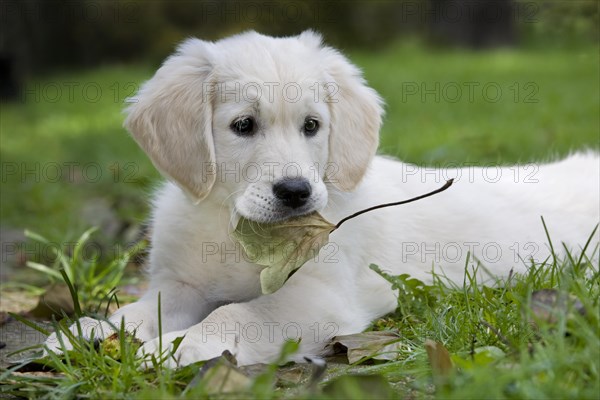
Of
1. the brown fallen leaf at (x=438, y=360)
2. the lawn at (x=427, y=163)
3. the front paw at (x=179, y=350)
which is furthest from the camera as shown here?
the front paw at (x=179, y=350)

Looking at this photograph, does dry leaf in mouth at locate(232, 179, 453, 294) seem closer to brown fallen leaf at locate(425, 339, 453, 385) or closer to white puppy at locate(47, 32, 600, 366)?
white puppy at locate(47, 32, 600, 366)

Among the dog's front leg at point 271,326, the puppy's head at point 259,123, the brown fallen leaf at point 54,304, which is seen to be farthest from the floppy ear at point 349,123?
the brown fallen leaf at point 54,304

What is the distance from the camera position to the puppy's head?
3.20m

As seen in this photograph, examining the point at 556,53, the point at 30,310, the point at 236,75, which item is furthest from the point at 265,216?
the point at 556,53

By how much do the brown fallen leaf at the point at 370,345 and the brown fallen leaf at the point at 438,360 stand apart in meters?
0.31

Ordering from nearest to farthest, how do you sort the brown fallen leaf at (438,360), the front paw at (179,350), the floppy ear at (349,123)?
the brown fallen leaf at (438,360) → the front paw at (179,350) → the floppy ear at (349,123)

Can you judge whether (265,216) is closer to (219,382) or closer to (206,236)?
(206,236)

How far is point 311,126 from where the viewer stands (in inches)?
135

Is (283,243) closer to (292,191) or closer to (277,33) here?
(292,191)

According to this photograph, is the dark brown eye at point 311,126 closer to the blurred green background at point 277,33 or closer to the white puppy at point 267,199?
the white puppy at point 267,199

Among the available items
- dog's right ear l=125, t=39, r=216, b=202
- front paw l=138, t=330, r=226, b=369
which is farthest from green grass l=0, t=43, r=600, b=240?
front paw l=138, t=330, r=226, b=369

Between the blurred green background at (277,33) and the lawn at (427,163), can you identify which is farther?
the blurred green background at (277,33)

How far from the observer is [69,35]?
18.3m

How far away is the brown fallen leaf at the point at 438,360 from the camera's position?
8.02 feet
